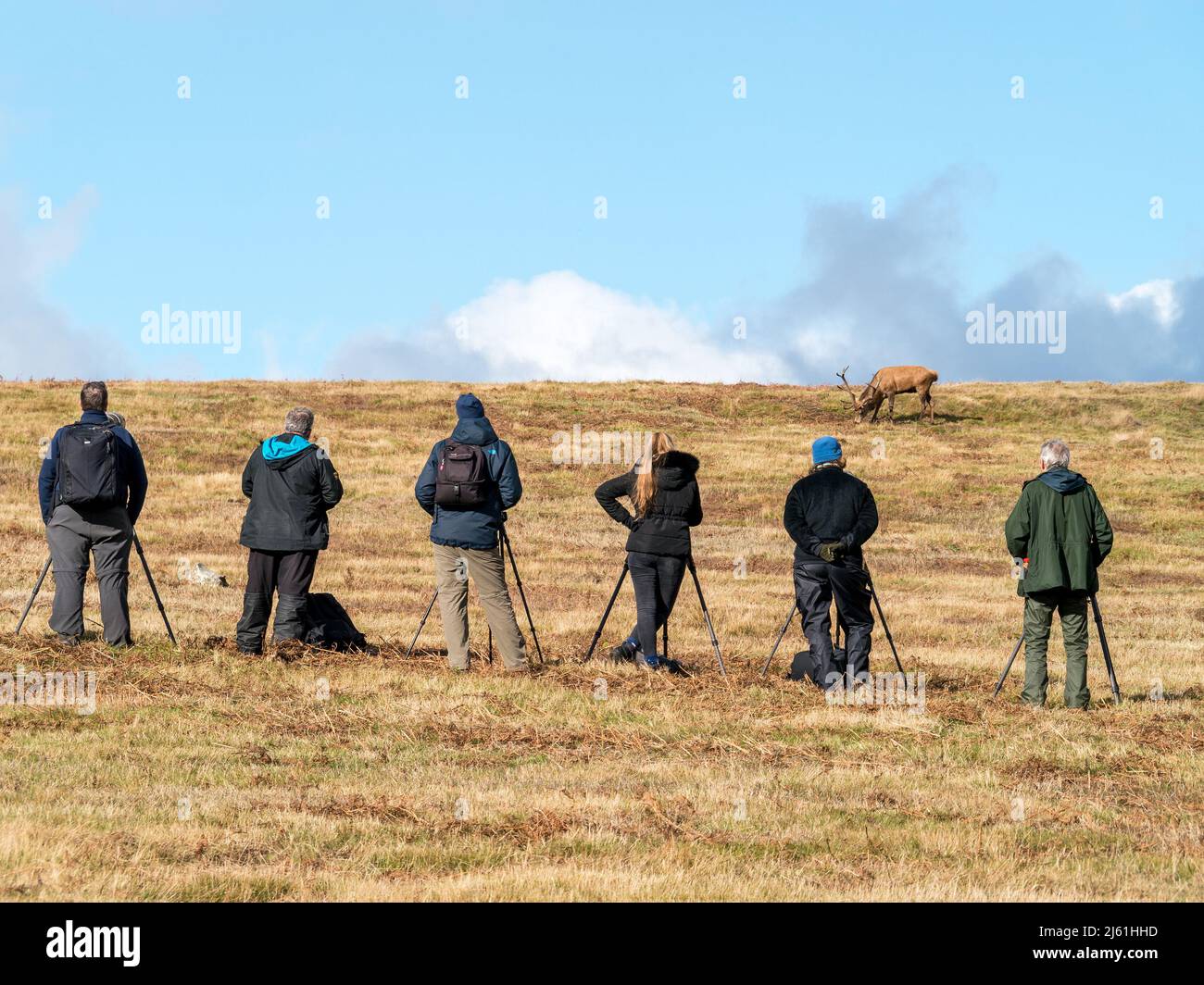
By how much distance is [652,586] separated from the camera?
1471 cm

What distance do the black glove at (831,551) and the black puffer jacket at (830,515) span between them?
5 centimetres

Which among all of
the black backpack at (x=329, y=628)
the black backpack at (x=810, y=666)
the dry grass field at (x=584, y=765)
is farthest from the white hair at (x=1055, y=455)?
the black backpack at (x=329, y=628)

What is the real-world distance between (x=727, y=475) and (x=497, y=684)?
1216 inches

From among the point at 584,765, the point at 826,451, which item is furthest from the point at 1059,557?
the point at 584,765

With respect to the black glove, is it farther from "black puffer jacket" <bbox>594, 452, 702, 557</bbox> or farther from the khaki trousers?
the khaki trousers

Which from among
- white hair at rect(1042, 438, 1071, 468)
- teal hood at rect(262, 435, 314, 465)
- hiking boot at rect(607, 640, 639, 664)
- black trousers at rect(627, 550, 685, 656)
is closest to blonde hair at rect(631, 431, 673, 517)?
black trousers at rect(627, 550, 685, 656)

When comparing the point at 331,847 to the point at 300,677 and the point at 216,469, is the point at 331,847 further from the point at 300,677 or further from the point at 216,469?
the point at 216,469

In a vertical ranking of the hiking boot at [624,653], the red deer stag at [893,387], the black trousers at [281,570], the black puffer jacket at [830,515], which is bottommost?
the hiking boot at [624,653]

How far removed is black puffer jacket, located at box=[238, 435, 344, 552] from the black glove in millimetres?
4826

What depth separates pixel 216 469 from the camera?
4094 centimetres

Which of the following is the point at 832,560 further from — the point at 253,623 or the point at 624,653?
the point at 253,623

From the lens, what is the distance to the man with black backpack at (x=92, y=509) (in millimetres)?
13773

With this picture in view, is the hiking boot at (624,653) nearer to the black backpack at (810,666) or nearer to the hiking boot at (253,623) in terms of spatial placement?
the black backpack at (810,666)

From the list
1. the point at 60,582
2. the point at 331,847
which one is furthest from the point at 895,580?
the point at 331,847
